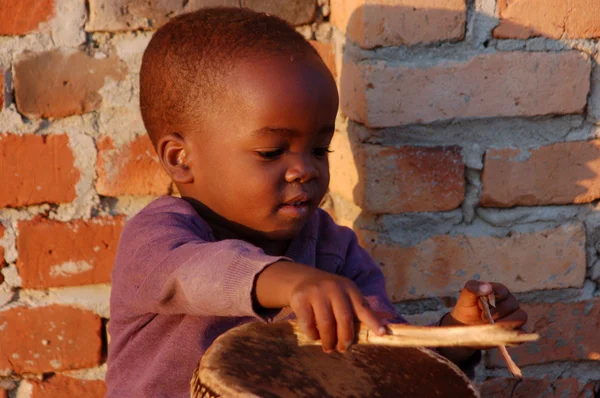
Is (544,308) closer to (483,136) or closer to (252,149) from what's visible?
(483,136)

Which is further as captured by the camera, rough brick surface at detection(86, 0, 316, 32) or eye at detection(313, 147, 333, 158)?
rough brick surface at detection(86, 0, 316, 32)

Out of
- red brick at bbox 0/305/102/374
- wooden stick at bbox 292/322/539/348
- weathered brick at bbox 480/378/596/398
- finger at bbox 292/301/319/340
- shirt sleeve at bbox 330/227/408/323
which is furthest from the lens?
weathered brick at bbox 480/378/596/398

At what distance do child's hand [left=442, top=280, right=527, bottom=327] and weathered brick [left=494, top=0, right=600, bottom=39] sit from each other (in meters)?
0.50

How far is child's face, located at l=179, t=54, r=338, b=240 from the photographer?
4.21 feet

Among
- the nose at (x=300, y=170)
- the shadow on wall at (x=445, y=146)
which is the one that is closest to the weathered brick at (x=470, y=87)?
the shadow on wall at (x=445, y=146)

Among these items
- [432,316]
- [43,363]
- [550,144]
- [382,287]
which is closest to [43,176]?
[43,363]

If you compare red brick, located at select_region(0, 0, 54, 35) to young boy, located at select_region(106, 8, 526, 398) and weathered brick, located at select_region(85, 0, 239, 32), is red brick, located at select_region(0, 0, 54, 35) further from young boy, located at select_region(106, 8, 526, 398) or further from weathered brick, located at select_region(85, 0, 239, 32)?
young boy, located at select_region(106, 8, 526, 398)

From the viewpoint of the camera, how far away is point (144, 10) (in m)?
1.54

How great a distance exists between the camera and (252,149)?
130cm

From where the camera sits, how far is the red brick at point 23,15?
1482mm

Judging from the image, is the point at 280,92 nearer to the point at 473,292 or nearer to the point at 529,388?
the point at 473,292

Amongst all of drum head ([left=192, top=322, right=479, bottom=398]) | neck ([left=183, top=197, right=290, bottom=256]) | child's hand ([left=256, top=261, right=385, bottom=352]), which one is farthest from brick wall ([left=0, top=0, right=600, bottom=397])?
child's hand ([left=256, top=261, right=385, bottom=352])

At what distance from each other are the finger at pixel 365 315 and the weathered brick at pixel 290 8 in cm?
82

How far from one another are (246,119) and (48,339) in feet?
2.03
